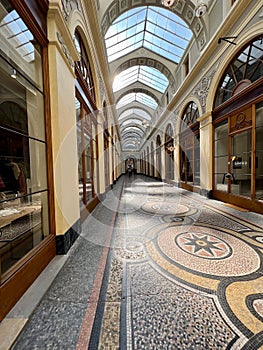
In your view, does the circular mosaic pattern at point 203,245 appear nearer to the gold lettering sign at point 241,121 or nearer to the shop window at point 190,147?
the gold lettering sign at point 241,121

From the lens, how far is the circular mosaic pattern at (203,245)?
2.05m

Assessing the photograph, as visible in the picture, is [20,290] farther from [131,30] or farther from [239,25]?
[131,30]

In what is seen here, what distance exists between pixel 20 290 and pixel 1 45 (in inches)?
93.5

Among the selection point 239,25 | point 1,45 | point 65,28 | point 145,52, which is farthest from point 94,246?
point 145,52

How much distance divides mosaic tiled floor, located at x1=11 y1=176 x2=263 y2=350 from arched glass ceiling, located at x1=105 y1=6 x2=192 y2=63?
7.79m

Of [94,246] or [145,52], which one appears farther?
[145,52]

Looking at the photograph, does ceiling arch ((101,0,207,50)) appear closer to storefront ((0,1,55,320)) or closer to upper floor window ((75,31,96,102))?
upper floor window ((75,31,96,102))

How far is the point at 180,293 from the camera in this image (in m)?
1.42

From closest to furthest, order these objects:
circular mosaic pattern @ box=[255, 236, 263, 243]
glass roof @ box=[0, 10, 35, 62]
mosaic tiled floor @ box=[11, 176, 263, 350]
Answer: mosaic tiled floor @ box=[11, 176, 263, 350], glass roof @ box=[0, 10, 35, 62], circular mosaic pattern @ box=[255, 236, 263, 243]

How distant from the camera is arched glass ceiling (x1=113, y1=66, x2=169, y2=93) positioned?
10609mm

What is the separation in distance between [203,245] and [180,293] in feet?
3.38

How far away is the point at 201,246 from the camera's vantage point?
88.7 inches

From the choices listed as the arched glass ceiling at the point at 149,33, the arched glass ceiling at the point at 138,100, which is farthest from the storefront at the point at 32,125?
the arched glass ceiling at the point at 138,100

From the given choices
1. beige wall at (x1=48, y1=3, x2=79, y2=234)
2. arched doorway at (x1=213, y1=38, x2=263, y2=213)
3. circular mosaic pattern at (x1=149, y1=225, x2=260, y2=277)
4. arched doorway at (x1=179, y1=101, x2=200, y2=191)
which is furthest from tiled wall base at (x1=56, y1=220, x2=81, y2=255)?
arched doorway at (x1=179, y1=101, x2=200, y2=191)
